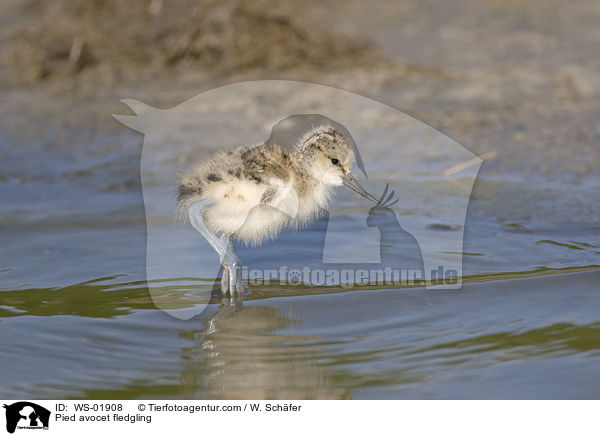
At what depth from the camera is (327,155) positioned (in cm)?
462

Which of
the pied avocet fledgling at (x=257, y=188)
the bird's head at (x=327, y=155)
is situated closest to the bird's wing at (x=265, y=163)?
the pied avocet fledgling at (x=257, y=188)

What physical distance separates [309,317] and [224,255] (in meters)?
0.60

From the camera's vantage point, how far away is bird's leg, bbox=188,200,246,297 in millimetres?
4340

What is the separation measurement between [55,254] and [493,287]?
2.53 meters

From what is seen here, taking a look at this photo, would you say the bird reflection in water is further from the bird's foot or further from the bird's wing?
the bird's wing

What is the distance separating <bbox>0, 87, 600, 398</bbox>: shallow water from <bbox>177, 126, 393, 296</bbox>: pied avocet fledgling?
302 mm

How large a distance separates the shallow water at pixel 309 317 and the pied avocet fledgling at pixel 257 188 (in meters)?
0.30

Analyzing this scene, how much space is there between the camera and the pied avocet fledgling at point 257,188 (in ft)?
14.1
